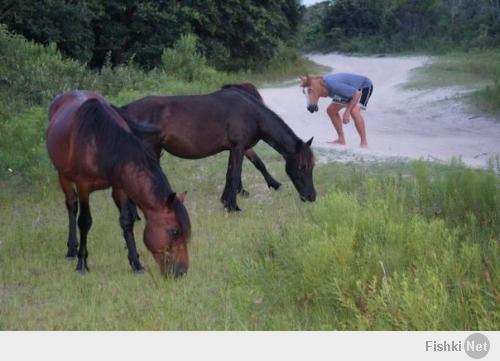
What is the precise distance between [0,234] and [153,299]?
3.23 meters

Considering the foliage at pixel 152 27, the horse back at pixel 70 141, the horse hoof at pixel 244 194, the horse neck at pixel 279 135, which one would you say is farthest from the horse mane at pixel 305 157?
the foliage at pixel 152 27

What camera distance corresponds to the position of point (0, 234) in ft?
25.9

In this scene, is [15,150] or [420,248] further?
[15,150]

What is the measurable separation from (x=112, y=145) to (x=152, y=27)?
973 inches

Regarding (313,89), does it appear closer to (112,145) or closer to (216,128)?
(216,128)

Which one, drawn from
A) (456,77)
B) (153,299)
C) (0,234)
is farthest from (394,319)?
(456,77)

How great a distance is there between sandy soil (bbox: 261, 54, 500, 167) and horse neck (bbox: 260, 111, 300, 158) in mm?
2438

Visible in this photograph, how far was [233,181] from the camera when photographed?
885cm

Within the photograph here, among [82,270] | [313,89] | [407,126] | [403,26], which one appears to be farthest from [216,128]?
[403,26]

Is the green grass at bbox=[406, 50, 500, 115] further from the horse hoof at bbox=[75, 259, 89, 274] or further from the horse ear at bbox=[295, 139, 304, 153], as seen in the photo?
the horse hoof at bbox=[75, 259, 89, 274]

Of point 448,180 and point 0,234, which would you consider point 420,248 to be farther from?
point 0,234

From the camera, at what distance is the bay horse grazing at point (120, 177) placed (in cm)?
574
